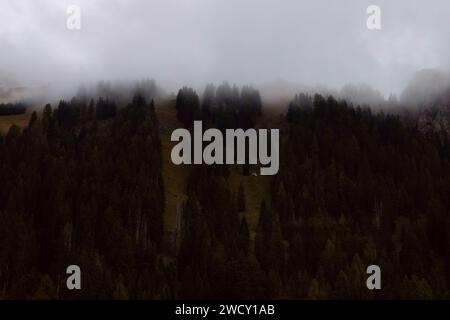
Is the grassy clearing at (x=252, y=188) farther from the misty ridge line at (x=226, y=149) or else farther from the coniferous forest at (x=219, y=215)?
the misty ridge line at (x=226, y=149)

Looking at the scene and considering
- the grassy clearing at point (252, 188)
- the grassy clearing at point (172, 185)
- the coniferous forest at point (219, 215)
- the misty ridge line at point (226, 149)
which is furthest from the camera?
the misty ridge line at point (226, 149)

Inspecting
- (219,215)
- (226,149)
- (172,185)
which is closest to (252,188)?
(172,185)

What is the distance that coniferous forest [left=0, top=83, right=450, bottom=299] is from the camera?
95.0 meters

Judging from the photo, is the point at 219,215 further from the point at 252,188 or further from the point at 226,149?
the point at 226,149

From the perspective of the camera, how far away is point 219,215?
13125 centimetres

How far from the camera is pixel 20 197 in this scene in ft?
413

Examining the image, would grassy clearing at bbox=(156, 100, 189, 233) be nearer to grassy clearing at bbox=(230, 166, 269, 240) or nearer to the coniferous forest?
the coniferous forest

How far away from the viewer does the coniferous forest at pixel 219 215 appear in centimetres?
9500

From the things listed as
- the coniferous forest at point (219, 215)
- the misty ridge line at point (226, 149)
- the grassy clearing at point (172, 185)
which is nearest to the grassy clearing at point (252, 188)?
the coniferous forest at point (219, 215)

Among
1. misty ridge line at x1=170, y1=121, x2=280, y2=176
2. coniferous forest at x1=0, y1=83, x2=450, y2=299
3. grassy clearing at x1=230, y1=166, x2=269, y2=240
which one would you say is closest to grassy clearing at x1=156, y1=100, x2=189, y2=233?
coniferous forest at x1=0, y1=83, x2=450, y2=299

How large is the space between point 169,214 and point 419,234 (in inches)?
2684
